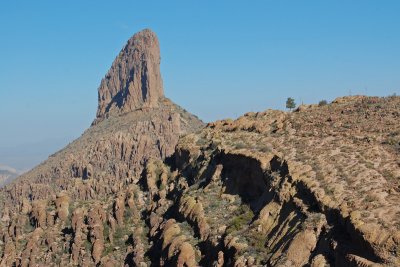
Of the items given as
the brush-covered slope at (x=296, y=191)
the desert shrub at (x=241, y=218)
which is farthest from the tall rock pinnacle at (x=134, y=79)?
the desert shrub at (x=241, y=218)

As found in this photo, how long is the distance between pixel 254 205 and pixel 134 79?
482ft

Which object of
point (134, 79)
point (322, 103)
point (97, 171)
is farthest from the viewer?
point (134, 79)

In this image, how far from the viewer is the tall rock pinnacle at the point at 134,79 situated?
6772 inches

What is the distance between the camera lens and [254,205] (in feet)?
117

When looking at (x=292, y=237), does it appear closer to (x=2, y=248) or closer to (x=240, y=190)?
(x=240, y=190)

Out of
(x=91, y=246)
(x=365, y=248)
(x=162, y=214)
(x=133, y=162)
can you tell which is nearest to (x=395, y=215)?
(x=365, y=248)

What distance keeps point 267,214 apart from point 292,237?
4.70 metres

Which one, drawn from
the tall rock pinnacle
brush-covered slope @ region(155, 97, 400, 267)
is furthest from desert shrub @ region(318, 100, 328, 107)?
the tall rock pinnacle

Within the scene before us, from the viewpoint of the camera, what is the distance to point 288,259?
1015 inches

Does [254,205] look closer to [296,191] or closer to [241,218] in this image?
[241,218]

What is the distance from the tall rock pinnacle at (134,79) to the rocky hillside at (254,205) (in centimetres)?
11595

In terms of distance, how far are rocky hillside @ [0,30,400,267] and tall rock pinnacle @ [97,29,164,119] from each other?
116m

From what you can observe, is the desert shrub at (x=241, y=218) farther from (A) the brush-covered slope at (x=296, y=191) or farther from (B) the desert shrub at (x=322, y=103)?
(B) the desert shrub at (x=322, y=103)

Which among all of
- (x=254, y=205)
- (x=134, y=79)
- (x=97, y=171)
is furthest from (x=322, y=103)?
(x=134, y=79)
